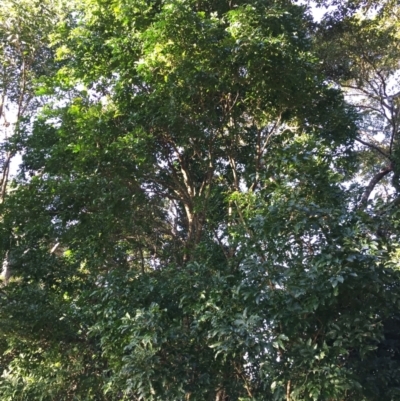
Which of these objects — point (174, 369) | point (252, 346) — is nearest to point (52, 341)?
point (174, 369)

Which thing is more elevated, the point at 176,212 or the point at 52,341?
the point at 176,212

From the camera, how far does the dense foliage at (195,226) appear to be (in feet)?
11.9

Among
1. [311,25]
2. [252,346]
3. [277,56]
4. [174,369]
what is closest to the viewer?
[252,346]

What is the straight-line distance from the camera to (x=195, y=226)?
6.04 m

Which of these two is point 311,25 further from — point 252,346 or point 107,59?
point 252,346

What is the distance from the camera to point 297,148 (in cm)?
413

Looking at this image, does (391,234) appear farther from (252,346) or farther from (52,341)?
(52,341)

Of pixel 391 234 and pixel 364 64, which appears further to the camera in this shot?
pixel 364 64

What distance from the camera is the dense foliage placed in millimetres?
3639

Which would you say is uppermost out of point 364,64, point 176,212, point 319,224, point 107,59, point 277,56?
point 364,64

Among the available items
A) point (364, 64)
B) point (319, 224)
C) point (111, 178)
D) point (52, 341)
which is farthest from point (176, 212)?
point (364, 64)

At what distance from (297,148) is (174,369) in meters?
2.16

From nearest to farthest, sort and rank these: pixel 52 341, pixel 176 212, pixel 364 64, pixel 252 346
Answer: pixel 252 346
pixel 52 341
pixel 176 212
pixel 364 64

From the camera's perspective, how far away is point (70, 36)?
5875 millimetres
